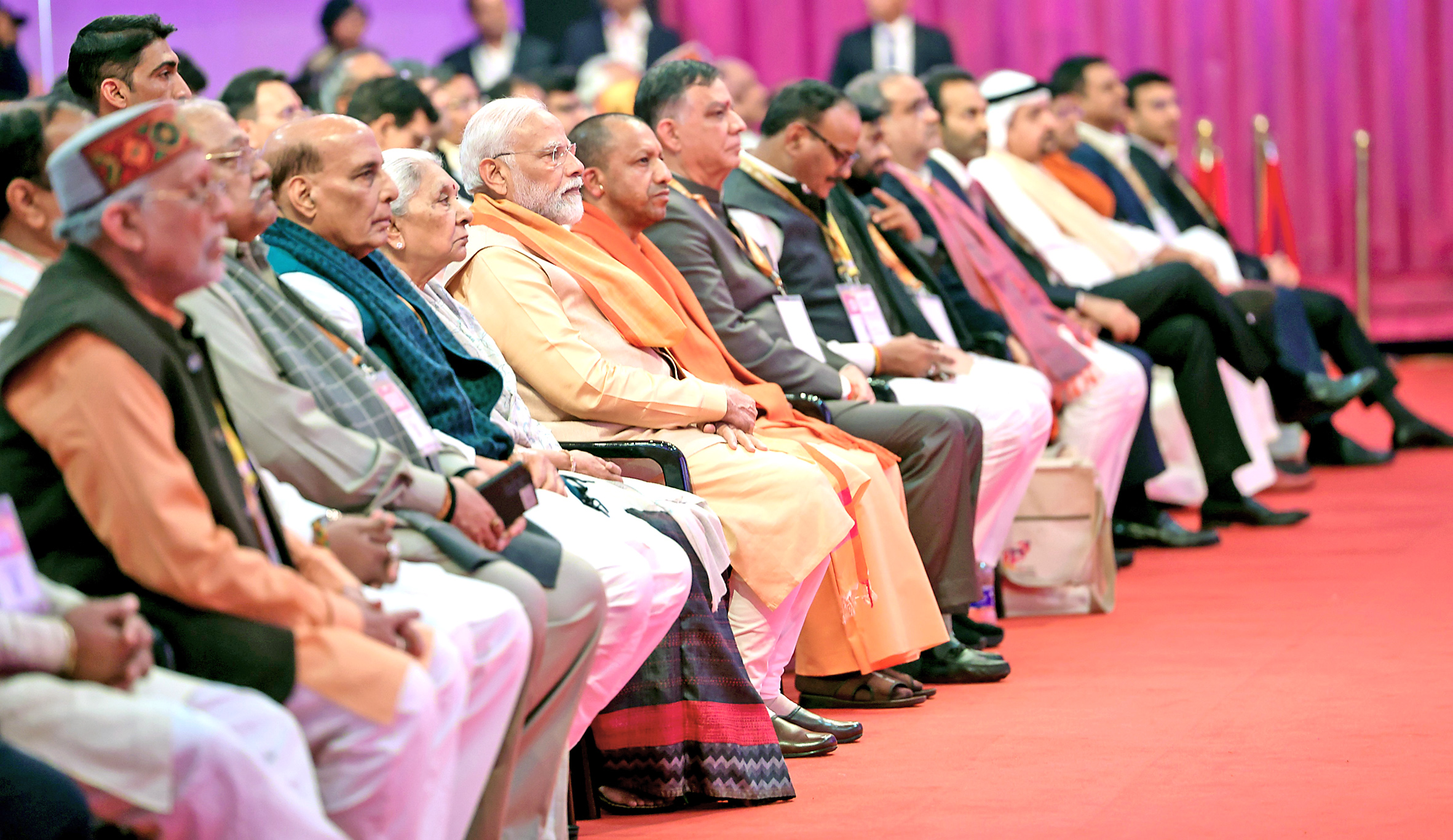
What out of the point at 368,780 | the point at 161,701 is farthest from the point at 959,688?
the point at 161,701

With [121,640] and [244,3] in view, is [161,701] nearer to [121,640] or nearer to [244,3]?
[121,640]

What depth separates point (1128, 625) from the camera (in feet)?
15.7

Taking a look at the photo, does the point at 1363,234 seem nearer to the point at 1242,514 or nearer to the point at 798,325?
the point at 1242,514

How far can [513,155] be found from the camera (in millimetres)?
3848

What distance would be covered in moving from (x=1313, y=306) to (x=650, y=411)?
15.1ft

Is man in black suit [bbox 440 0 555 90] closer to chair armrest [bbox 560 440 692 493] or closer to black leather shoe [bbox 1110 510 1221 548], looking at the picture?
black leather shoe [bbox 1110 510 1221 548]

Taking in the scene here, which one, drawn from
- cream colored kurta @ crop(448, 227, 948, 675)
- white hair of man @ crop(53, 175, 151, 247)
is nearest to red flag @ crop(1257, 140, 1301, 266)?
cream colored kurta @ crop(448, 227, 948, 675)

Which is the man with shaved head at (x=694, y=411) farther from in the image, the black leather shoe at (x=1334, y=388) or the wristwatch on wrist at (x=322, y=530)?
the black leather shoe at (x=1334, y=388)

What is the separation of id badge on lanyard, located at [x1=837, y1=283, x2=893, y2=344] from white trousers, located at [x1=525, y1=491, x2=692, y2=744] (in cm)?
186

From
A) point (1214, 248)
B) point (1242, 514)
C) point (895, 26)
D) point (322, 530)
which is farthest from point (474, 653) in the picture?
point (895, 26)

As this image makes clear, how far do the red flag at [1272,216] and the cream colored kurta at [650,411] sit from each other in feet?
21.2

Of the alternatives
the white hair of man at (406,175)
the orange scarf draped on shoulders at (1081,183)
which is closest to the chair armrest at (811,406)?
the white hair of man at (406,175)

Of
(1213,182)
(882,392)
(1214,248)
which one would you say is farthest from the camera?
(1213,182)

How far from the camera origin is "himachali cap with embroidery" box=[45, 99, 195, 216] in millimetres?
2164
